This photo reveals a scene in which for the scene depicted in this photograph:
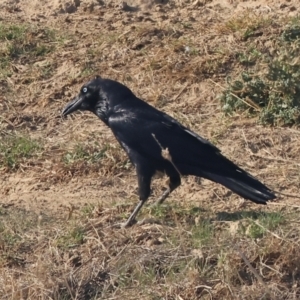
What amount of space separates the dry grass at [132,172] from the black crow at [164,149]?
20 cm

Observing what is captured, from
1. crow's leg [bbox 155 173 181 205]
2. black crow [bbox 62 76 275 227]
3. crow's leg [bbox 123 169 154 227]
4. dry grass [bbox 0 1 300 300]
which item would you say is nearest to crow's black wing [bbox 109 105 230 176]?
black crow [bbox 62 76 275 227]

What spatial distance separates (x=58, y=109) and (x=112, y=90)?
1651mm

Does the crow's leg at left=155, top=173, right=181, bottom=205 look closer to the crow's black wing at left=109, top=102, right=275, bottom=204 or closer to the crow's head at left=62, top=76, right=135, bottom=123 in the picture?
the crow's black wing at left=109, top=102, right=275, bottom=204

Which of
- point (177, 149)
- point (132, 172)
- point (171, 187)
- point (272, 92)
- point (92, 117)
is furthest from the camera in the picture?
point (92, 117)

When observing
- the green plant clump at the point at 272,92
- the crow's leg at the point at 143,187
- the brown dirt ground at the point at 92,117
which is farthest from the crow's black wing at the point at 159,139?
the green plant clump at the point at 272,92

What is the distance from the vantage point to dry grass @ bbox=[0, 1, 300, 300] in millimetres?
5414

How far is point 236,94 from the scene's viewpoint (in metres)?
7.65

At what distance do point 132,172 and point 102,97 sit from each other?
2.40 feet

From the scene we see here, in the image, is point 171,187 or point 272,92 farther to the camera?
point 272,92

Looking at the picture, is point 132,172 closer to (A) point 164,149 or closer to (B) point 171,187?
(B) point 171,187

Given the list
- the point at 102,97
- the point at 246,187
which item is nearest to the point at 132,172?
the point at 102,97

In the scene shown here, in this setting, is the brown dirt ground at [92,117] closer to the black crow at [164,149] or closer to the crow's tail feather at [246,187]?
the black crow at [164,149]

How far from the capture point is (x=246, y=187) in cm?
576

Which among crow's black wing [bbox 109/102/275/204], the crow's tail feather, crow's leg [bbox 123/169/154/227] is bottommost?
crow's leg [bbox 123/169/154/227]
